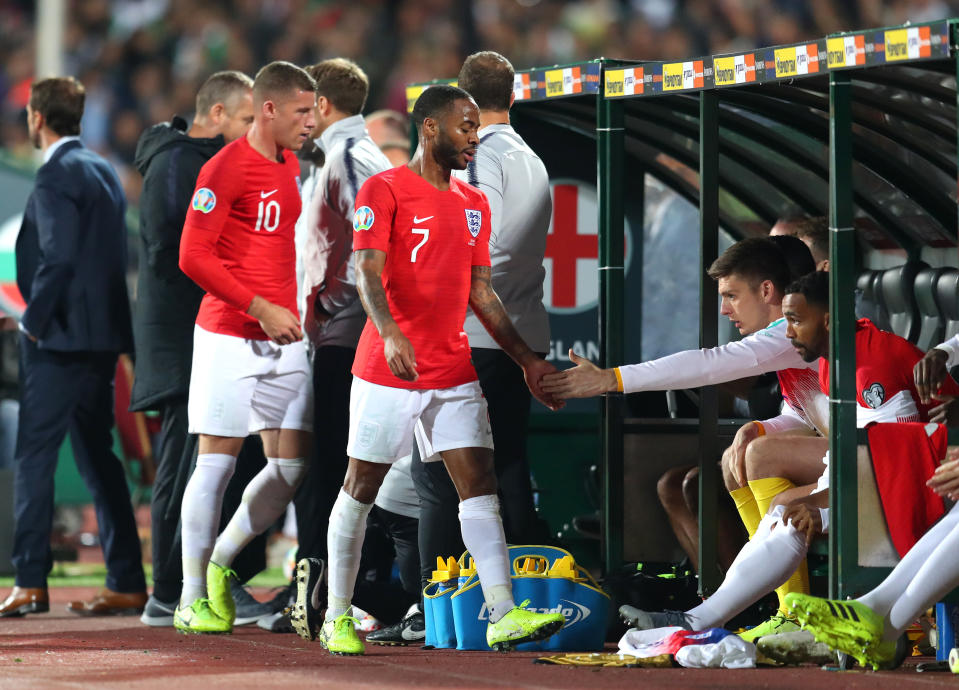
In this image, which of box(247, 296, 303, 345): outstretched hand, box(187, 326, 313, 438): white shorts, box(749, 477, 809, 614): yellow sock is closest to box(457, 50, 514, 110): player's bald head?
box(247, 296, 303, 345): outstretched hand

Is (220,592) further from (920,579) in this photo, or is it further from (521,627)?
(920,579)

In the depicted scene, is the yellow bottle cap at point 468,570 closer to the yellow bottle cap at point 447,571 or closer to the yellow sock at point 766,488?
the yellow bottle cap at point 447,571

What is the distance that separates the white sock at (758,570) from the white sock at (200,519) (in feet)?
6.35

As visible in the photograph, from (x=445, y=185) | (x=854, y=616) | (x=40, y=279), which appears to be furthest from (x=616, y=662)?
(x=40, y=279)

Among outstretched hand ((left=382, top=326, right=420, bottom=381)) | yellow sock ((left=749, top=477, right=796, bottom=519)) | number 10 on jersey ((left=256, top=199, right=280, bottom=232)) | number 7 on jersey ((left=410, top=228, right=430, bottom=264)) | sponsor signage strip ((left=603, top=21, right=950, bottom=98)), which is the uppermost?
sponsor signage strip ((left=603, top=21, right=950, bottom=98))

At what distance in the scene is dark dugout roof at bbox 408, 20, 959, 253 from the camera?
5391 mm

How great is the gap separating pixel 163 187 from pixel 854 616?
135 inches

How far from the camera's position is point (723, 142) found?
7363mm

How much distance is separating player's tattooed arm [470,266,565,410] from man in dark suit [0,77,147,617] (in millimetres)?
2429

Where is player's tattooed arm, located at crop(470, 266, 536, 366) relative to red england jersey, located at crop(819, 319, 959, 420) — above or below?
above

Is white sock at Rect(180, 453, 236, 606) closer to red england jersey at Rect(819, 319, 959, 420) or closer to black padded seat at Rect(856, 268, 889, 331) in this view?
red england jersey at Rect(819, 319, 959, 420)

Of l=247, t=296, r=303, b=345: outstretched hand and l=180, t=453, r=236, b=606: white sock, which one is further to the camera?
l=180, t=453, r=236, b=606: white sock

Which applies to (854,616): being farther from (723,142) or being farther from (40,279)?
(40,279)

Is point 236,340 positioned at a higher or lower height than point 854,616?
higher
